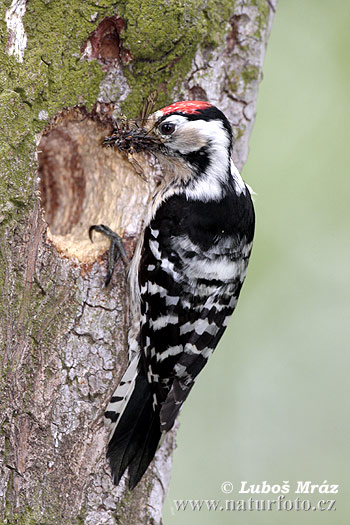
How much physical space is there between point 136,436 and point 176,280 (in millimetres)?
642

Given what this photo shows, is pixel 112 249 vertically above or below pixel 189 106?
below

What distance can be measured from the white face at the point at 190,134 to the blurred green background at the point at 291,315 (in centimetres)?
165

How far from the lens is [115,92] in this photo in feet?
8.79

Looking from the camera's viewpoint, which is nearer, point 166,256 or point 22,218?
point 22,218

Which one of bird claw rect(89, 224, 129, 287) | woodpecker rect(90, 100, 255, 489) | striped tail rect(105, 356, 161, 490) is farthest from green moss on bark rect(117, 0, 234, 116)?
striped tail rect(105, 356, 161, 490)

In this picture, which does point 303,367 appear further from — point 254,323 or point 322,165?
point 322,165

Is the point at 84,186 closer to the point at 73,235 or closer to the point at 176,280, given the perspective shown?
the point at 73,235

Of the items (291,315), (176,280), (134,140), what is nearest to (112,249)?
(176,280)

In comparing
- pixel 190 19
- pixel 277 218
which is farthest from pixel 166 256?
pixel 277 218

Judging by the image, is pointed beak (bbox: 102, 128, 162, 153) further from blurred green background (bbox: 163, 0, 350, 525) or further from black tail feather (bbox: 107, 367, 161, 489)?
blurred green background (bbox: 163, 0, 350, 525)

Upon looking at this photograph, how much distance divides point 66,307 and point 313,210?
8.16 ft

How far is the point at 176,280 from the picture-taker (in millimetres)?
2629
